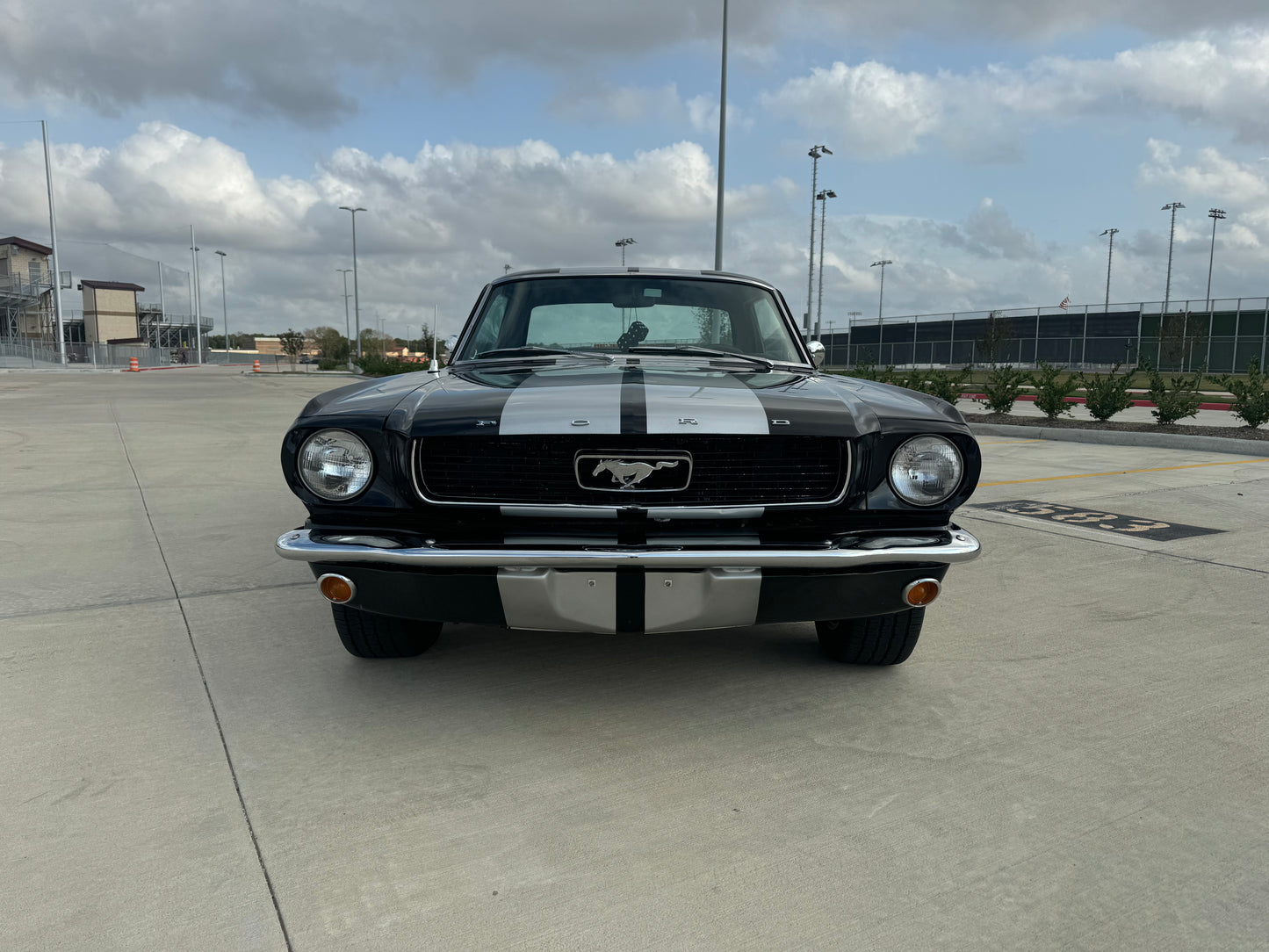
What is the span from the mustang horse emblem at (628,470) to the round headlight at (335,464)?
2.15 feet

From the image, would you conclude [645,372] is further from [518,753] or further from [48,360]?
[48,360]

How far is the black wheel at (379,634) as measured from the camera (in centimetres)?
292

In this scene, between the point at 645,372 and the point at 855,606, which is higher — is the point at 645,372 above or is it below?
above

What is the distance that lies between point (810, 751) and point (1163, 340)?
134 ft

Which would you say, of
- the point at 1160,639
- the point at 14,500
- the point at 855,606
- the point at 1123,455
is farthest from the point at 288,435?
the point at 1123,455

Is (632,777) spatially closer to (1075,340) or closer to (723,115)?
(723,115)

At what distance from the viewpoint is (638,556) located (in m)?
2.27

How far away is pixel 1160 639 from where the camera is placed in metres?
3.36

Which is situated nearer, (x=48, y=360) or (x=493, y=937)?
(x=493, y=937)

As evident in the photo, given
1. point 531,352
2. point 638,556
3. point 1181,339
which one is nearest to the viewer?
point 638,556

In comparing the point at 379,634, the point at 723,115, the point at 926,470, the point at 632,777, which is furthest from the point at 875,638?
the point at 723,115

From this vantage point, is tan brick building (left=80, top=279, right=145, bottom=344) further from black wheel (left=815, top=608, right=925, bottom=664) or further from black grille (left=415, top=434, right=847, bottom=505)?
black wheel (left=815, top=608, right=925, bottom=664)

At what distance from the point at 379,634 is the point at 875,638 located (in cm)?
162

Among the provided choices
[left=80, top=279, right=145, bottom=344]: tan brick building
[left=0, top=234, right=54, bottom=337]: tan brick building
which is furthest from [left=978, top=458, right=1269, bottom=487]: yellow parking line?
[left=80, top=279, right=145, bottom=344]: tan brick building
